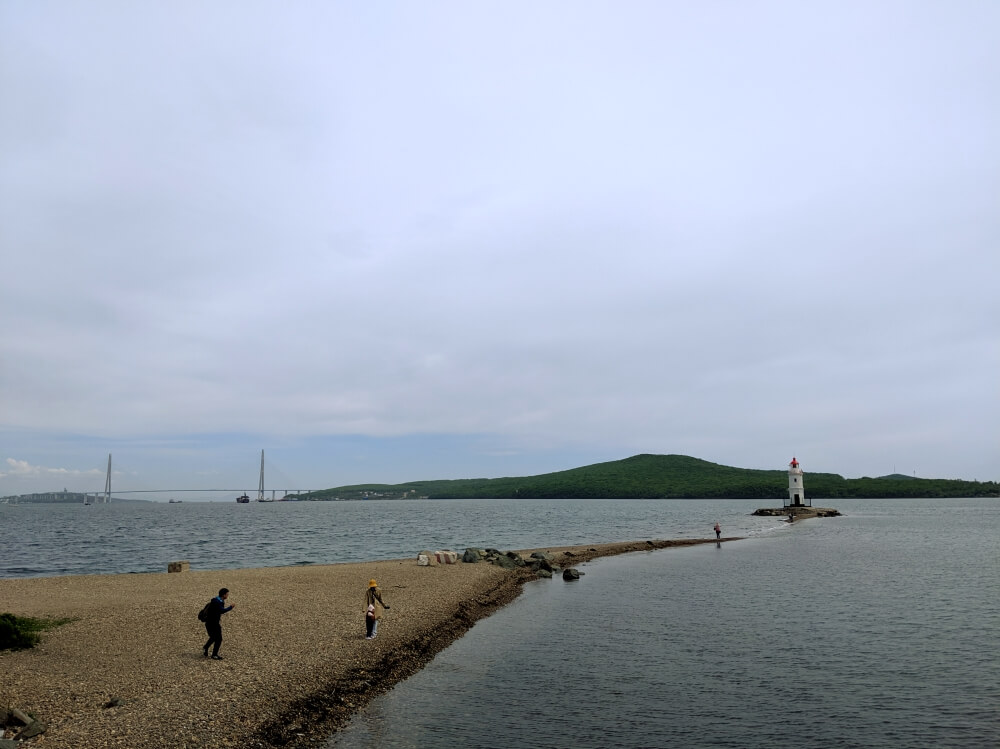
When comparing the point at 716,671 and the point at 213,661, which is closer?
the point at 213,661

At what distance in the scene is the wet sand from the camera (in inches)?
642

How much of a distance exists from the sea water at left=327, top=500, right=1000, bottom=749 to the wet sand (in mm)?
1457

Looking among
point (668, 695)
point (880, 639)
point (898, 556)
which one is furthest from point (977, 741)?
point (898, 556)

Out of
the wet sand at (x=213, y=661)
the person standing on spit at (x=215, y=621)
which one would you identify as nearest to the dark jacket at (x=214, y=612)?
the person standing on spit at (x=215, y=621)

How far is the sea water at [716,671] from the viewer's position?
18094 mm

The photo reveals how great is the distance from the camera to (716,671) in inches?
943

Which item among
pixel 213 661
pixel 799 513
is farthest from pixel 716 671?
pixel 799 513

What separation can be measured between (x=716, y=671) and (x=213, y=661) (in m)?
17.1

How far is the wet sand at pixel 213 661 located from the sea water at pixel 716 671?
146cm

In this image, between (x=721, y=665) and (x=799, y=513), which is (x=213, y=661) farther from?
(x=799, y=513)

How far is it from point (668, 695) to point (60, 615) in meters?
24.6

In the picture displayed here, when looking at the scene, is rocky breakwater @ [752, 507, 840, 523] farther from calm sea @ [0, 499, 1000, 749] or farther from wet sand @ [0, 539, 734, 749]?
wet sand @ [0, 539, 734, 749]

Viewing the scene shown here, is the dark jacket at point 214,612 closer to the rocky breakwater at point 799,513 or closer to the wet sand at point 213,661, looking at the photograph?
the wet sand at point 213,661

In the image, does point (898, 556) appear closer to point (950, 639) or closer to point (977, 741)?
point (950, 639)
